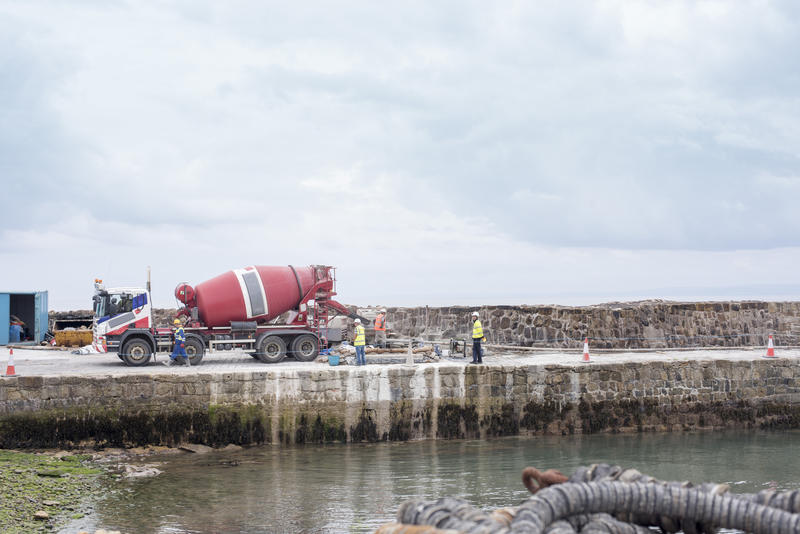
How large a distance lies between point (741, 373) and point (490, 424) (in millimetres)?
6676

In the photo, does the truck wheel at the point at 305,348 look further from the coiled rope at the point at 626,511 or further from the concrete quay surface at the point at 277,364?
the coiled rope at the point at 626,511

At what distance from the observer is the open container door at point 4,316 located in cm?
2595

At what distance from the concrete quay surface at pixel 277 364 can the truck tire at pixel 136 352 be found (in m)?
0.24

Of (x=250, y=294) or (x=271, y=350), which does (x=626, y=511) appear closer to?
(x=271, y=350)

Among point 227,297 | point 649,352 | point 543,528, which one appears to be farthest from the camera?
point 649,352

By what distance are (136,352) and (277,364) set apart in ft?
12.0

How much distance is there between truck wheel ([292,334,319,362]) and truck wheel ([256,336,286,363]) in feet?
1.16

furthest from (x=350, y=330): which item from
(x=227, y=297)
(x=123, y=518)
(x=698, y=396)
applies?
(x=123, y=518)

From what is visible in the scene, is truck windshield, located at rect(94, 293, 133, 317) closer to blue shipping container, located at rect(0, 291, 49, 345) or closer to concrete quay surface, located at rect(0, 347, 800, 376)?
concrete quay surface, located at rect(0, 347, 800, 376)

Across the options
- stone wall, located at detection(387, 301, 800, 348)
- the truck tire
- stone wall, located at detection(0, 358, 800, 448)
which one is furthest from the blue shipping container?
stone wall, located at detection(387, 301, 800, 348)

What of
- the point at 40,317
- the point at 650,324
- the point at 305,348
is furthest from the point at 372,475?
the point at 40,317

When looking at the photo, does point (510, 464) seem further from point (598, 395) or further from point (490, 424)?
point (598, 395)

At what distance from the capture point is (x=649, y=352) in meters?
21.0

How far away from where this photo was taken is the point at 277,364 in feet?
60.9
